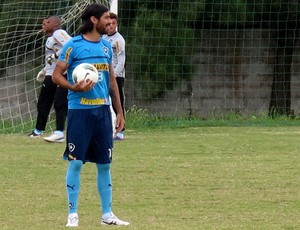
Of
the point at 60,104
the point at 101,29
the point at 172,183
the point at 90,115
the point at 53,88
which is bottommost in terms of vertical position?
the point at 172,183

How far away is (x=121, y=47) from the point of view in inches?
550

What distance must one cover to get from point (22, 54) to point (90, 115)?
10.9 m

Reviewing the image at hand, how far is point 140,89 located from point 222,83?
96.9 inches

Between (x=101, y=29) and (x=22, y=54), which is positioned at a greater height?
(x=101, y=29)

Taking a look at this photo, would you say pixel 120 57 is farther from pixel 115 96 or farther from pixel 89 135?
pixel 89 135

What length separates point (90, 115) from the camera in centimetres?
762

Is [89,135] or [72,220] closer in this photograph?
[72,220]

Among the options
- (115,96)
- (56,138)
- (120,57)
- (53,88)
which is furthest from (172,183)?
(53,88)

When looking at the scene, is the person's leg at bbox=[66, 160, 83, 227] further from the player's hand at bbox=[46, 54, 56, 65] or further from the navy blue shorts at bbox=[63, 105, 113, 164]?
the player's hand at bbox=[46, 54, 56, 65]

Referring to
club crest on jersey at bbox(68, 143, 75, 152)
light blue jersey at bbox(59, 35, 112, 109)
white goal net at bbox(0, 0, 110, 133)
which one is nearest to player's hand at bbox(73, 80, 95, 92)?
light blue jersey at bbox(59, 35, 112, 109)

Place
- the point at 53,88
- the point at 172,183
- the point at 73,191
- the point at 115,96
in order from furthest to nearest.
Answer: the point at 53,88 → the point at 172,183 → the point at 115,96 → the point at 73,191

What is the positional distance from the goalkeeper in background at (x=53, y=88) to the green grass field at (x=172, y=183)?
0.41 metres

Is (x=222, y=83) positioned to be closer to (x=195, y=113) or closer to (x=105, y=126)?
(x=195, y=113)

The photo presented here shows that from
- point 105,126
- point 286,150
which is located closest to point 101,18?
point 105,126
